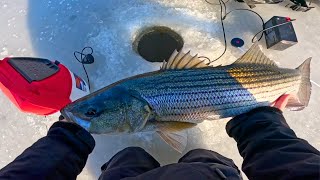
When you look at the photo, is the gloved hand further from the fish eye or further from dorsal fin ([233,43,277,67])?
the fish eye

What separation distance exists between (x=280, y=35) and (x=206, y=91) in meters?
0.94

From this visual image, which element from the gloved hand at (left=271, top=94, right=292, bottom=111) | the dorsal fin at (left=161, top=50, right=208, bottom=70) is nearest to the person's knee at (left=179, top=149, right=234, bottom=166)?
the gloved hand at (left=271, top=94, right=292, bottom=111)

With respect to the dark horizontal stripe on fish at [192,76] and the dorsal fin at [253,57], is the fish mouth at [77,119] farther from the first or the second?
the dorsal fin at [253,57]

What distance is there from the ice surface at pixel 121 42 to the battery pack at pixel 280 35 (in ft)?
0.18

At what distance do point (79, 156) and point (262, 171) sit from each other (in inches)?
31.4

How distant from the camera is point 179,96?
1.46 metres

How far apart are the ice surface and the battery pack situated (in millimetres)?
56

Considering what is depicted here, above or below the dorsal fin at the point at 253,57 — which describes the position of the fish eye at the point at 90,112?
below

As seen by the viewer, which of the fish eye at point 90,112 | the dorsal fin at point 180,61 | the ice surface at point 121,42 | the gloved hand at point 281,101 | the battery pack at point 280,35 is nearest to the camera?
the fish eye at point 90,112

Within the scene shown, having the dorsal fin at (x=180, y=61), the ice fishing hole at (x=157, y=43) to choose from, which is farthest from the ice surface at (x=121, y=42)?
the dorsal fin at (x=180, y=61)

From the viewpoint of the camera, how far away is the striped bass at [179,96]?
1.38m

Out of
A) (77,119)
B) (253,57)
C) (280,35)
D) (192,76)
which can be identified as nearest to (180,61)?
(192,76)

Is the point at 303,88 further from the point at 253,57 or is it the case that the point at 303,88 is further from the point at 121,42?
the point at 121,42

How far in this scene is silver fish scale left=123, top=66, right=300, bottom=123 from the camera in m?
1.44
